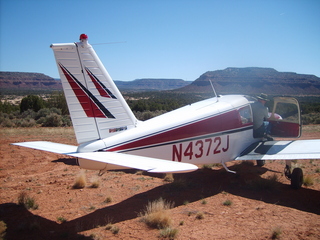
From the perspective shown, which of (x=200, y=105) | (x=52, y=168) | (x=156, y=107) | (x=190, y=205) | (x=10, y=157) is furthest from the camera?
(x=156, y=107)

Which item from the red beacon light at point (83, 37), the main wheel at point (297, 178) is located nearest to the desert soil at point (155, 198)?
the main wheel at point (297, 178)

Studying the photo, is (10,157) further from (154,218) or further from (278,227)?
(278,227)

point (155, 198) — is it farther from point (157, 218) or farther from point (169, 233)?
point (169, 233)

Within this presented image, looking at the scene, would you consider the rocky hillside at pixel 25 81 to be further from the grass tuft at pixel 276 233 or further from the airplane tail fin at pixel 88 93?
the grass tuft at pixel 276 233

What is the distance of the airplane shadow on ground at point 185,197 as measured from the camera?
18.3 ft

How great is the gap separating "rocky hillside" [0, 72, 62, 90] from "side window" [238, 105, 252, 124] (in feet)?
561

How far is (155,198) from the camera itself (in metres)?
7.35

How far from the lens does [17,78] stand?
162 meters

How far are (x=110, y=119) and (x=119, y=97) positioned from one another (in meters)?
0.58

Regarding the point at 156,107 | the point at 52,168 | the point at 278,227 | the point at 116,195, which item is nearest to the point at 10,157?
the point at 52,168

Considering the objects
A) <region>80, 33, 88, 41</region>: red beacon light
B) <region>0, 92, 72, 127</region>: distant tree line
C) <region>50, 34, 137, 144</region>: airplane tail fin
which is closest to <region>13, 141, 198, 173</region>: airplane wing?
<region>50, 34, 137, 144</region>: airplane tail fin

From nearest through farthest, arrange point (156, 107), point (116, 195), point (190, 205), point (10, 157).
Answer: point (190, 205), point (116, 195), point (10, 157), point (156, 107)

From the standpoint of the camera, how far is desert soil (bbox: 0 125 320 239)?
530 centimetres

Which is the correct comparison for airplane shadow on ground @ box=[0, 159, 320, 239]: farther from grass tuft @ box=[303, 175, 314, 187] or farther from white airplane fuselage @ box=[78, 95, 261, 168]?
white airplane fuselage @ box=[78, 95, 261, 168]
